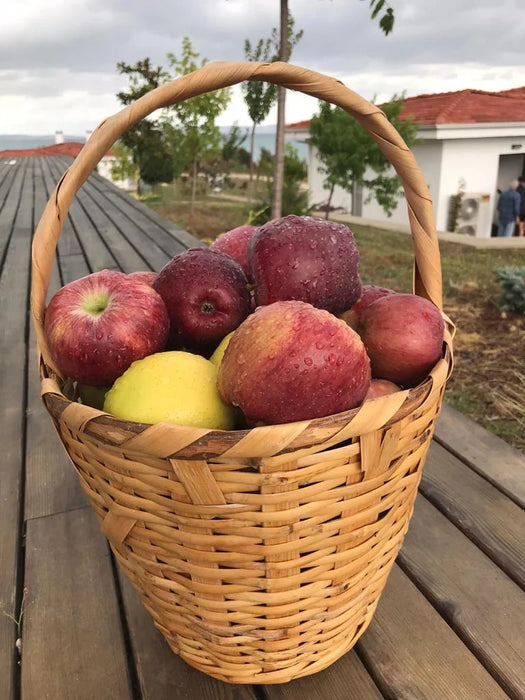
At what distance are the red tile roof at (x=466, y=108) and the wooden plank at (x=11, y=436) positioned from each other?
1292cm

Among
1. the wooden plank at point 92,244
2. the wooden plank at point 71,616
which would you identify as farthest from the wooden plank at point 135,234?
the wooden plank at point 71,616

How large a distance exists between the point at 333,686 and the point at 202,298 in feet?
2.65

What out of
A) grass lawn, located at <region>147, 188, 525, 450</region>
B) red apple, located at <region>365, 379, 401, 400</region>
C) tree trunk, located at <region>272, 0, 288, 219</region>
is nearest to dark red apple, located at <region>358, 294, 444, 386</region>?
red apple, located at <region>365, 379, 401, 400</region>

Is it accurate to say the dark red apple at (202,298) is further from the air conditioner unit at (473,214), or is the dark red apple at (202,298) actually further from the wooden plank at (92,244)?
the air conditioner unit at (473,214)

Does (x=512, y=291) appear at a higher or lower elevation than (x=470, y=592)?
higher

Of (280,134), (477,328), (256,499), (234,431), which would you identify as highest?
(280,134)

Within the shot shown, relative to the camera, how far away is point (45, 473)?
70.8 inches

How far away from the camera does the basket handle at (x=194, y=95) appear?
101 centimetres

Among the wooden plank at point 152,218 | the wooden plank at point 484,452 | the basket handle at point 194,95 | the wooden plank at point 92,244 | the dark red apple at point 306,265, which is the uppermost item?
the basket handle at point 194,95

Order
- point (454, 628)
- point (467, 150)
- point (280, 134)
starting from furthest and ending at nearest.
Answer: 1. point (467, 150)
2. point (280, 134)
3. point (454, 628)

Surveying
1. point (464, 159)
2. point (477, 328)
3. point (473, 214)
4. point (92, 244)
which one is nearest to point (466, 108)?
point (464, 159)

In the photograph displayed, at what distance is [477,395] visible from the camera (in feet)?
11.0

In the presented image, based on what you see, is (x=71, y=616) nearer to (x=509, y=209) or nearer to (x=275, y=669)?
(x=275, y=669)

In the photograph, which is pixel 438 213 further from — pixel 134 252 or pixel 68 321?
pixel 68 321
